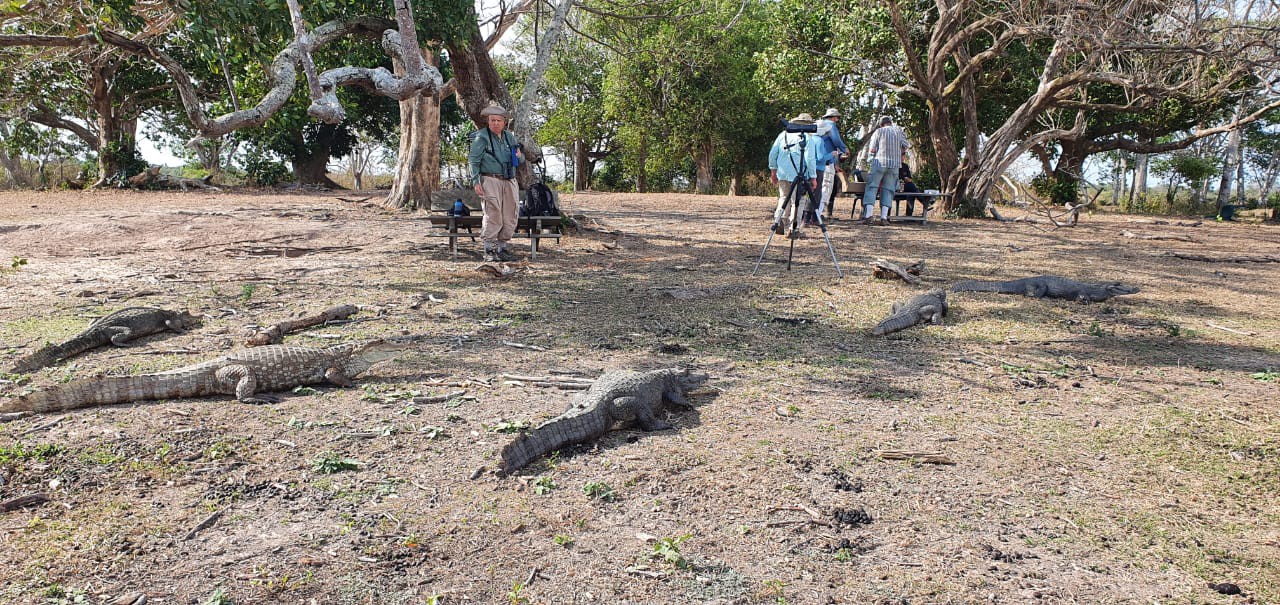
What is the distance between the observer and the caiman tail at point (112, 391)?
150 inches

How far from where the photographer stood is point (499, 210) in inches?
350

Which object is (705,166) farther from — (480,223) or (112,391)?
(112,391)

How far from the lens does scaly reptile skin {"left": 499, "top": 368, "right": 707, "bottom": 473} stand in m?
3.50

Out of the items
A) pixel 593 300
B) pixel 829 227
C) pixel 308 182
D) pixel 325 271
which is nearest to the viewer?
pixel 593 300

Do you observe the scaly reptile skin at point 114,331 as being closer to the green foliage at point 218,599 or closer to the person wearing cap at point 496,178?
the green foliage at point 218,599

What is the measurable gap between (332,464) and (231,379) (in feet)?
4.37

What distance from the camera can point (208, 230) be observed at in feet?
37.1

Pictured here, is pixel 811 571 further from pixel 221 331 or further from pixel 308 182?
pixel 308 182

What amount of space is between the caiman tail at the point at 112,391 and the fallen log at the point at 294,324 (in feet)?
3.63

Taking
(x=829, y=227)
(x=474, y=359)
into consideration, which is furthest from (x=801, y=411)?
(x=829, y=227)

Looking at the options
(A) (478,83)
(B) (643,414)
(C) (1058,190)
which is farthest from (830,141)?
(C) (1058,190)

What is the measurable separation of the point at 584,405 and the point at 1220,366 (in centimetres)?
479

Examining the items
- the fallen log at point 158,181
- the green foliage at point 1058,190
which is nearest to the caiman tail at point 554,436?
the green foliage at point 1058,190

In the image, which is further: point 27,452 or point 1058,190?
point 1058,190
